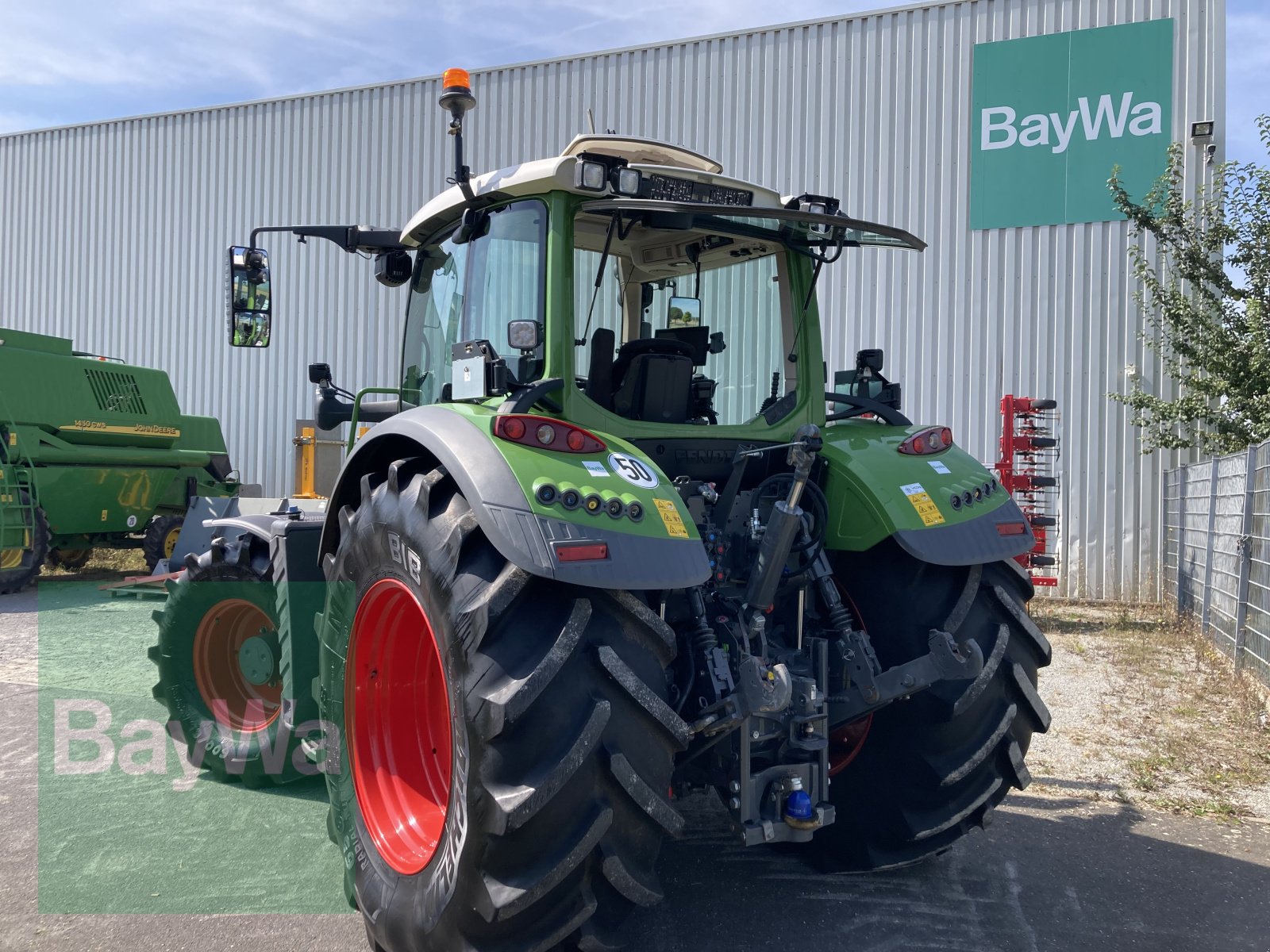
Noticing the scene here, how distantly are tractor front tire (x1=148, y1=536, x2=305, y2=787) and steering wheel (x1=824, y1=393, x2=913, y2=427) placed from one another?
2572 millimetres

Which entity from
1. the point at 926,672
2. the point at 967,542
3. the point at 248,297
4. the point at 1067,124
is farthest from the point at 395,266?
the point at 1067,124

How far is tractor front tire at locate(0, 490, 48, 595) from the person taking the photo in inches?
422

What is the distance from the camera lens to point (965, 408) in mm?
11812

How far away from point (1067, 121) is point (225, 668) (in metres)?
10.4

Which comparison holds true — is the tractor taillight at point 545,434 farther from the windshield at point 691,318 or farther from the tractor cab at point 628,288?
the windshield at point 691,318

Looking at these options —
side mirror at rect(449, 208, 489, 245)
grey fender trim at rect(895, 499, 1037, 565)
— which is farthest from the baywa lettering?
side mirror at rect(449, 208, 489, 245)

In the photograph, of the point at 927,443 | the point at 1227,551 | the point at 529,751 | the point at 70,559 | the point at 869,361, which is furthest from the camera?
the point at 70,559

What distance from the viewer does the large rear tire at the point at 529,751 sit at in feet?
8.13

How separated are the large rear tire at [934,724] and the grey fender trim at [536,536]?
3.46 feet

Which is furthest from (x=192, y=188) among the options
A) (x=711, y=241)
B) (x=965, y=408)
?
(x=711, y=241)

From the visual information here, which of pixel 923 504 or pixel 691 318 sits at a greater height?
pixel 691 318

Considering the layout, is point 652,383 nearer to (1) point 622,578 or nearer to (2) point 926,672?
(1) point 622,578

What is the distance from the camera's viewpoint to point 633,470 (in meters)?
2.93

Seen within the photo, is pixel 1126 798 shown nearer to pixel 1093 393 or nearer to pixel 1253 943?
pixel 1253 943
